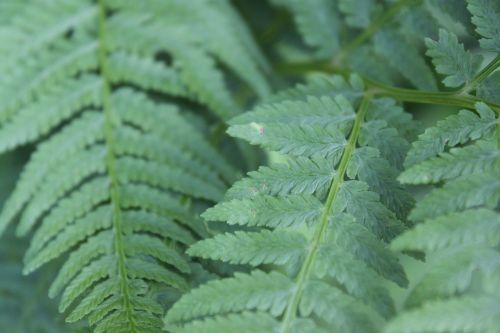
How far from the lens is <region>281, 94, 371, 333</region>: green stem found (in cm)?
93

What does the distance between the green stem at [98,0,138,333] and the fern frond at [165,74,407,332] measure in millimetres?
102

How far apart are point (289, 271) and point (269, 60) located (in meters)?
1.11

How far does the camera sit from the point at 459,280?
87 centimetres

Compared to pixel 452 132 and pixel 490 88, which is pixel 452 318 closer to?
pixel 452 132

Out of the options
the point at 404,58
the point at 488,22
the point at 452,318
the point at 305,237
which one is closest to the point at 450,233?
the point at 452,318

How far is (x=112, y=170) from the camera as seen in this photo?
4.41 feet

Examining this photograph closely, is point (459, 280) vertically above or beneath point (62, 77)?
beneath

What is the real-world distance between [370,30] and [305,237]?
0.75 metres

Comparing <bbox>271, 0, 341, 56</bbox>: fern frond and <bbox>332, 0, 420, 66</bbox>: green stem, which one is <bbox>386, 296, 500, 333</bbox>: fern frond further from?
<bbox>271, 0, 341, 56</bbox>: fern frond

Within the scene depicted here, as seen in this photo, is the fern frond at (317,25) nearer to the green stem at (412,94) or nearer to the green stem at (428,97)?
the green stem at (412,94)

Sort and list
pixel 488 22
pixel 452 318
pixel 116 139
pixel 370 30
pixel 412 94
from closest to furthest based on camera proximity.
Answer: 1. pixel 452 318
2. pixel 488 22
3. pixel 412 94
4. pixel 116 139
5. pixel 370 30

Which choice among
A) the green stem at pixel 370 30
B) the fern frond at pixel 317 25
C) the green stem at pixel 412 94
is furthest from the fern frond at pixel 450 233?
the fern frond at pixel 317 25

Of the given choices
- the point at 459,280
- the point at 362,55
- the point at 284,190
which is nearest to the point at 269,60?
the point at 362,55

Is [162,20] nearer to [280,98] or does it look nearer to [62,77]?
[62,77]
